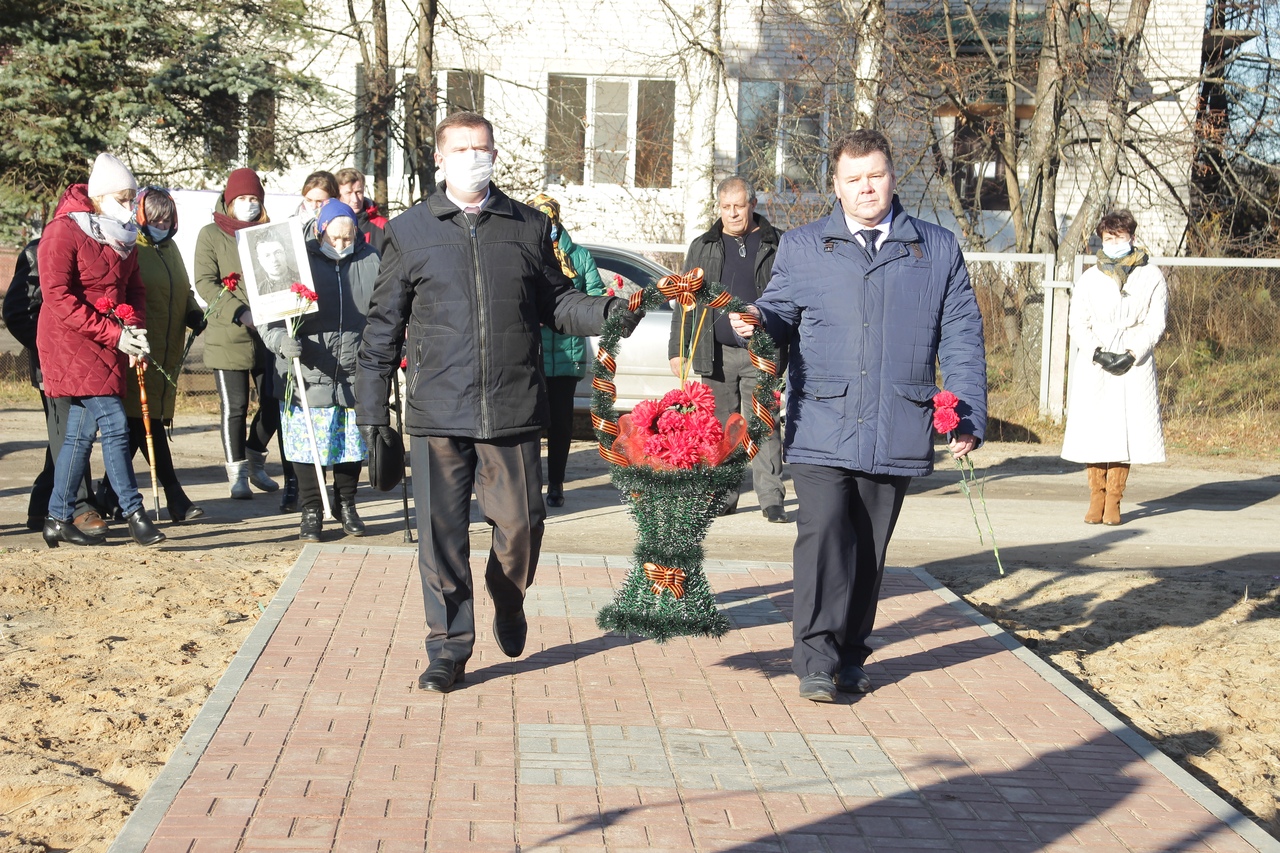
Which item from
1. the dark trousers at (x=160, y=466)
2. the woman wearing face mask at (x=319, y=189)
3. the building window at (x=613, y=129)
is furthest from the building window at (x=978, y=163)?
the dark trousers at (x=160, y=466)

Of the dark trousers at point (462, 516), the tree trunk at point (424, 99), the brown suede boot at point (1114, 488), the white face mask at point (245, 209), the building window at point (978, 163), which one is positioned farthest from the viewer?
the tree trunk at point (424, 99)

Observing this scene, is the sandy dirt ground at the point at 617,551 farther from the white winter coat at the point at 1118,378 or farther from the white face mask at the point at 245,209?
the white face mask at the point at 245,209

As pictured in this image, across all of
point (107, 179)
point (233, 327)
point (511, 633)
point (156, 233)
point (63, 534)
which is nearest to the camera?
point (511, 633)

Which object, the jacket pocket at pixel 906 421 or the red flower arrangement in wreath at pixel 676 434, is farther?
the red flower arrangement in wreath at pixel 676 434

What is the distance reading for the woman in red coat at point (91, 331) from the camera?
7.78 metres

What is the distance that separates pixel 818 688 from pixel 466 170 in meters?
2.43

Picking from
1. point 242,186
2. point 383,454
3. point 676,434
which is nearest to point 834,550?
point 676,434

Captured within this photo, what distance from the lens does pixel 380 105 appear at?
771 inches

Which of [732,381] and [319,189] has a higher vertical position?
[319,189]

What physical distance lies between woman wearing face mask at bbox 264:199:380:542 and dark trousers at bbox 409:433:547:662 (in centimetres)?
313

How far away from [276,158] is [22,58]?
12.5 feet

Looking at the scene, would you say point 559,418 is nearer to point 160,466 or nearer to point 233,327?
point 233,327

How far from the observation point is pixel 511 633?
225 inches

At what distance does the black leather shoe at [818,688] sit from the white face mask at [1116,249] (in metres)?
5.45
